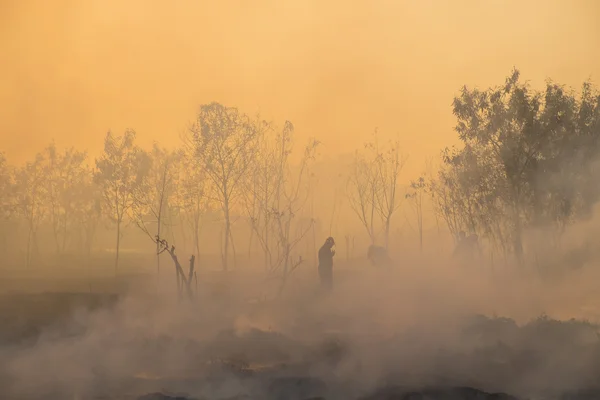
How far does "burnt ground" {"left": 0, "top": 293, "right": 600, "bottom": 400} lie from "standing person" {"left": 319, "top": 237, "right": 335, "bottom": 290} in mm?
7077

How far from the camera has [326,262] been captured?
3619 cm

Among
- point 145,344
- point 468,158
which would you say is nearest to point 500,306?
point 468,158

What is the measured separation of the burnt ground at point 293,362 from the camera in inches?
818

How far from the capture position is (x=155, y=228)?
4321 inches

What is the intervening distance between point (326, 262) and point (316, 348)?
1048cm

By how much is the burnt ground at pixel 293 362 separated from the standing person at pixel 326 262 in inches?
279

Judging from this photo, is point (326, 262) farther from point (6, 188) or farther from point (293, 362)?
point (6, 188)

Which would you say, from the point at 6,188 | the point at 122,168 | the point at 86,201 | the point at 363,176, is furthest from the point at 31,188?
the point at 363,176

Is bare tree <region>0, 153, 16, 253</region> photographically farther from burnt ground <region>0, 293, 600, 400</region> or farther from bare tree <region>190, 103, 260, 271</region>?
burnt ground <region>0, 293, 600, 400</region>

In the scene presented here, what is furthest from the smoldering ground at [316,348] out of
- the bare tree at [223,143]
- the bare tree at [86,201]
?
the bare tree at [86,201]

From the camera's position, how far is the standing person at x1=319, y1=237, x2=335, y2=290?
116 ft

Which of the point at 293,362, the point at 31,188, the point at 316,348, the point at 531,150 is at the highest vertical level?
the point at 31,188

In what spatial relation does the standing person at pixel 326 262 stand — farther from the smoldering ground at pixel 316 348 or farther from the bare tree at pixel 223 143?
the bare tree at pixel 223 143

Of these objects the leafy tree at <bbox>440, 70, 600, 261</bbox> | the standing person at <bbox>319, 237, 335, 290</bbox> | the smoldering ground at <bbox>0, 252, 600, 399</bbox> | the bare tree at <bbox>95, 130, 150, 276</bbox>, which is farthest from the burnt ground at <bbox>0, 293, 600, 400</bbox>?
the bare tree at <bbox>95, 130, 150, 276</bbox>
